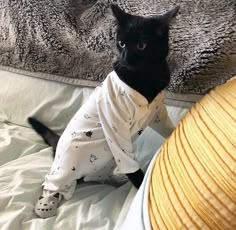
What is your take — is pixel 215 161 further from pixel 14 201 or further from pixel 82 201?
pixel 14 201

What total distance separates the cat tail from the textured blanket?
0.55 ft

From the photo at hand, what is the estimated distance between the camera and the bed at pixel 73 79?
0.97 m

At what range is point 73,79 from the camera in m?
1.28

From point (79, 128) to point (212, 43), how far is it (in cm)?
43

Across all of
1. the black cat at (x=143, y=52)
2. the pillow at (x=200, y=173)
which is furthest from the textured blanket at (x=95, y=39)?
the pillow at (x=200, y=173)

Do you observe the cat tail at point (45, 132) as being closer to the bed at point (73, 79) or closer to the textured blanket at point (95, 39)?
the bed at point (73, 79)

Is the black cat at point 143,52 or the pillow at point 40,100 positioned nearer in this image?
the black cat at point 143,52

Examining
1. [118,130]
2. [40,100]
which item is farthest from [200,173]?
[40,100]

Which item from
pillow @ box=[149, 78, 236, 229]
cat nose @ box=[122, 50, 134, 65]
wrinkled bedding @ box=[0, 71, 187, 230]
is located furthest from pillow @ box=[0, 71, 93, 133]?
pillow @ box=[149, 78, 236, 229]

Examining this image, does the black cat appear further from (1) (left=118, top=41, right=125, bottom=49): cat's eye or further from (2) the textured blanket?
(2) the textured blanket

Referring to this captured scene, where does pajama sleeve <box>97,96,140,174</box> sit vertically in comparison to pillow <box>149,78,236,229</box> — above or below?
below

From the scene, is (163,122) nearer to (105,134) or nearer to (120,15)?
(105,134)

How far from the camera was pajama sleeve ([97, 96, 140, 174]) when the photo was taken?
0.96m

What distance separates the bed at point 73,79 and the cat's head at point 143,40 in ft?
0.53
